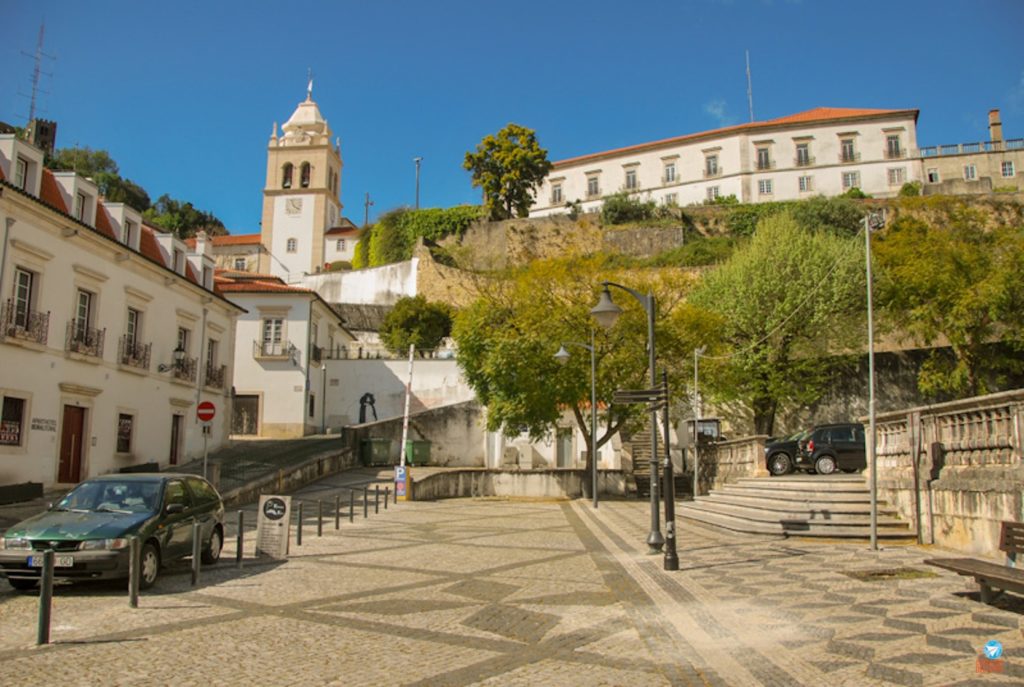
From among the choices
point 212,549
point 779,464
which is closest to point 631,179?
point 779,464

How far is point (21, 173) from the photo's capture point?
21500 millimetres

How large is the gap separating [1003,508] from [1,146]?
80.2 ft

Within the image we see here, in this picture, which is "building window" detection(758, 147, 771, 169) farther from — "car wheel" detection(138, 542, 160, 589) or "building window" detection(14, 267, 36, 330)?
"car wheel" detection(138, 542, 160, 589)

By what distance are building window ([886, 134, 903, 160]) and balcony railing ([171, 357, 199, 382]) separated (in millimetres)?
60871

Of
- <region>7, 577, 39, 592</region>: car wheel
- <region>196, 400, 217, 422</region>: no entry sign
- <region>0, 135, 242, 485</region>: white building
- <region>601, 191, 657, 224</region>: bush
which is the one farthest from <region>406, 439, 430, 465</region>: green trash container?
<region>601, 191, 657, 224</region>: bush

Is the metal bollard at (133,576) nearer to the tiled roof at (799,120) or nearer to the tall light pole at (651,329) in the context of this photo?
the tall light pole at (651,329)

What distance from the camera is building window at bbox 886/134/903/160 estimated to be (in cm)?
6644

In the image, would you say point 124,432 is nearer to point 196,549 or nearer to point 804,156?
point 196,549

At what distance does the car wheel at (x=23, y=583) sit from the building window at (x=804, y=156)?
6955 centimetres

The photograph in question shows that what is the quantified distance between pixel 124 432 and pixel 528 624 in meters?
22.2

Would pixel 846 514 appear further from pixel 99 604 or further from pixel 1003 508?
pixel 99 604

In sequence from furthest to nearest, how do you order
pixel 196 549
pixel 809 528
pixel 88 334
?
pixel 88 334
pixel 809 528
pixel 196 549

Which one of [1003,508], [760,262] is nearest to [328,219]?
[760,262]

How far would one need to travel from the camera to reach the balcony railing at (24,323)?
2003cm
